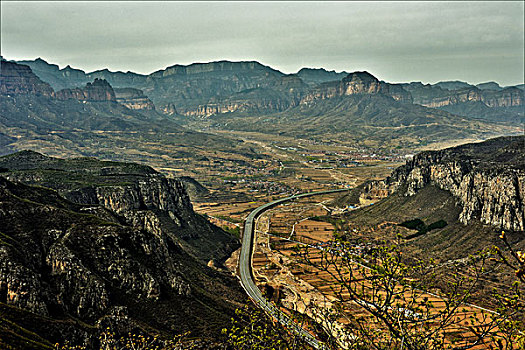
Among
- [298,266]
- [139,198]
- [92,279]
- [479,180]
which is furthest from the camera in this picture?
[139,198]

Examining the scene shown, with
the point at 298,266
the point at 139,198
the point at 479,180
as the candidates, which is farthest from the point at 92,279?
the point at 479,180

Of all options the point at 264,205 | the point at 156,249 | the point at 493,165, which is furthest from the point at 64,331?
the point at 264,205

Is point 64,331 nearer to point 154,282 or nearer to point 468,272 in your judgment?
point 154,282

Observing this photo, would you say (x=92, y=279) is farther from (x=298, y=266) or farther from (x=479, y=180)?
(x=479, y=180)

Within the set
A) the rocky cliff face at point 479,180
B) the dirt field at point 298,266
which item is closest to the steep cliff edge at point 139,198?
the dirt field at point 298,266

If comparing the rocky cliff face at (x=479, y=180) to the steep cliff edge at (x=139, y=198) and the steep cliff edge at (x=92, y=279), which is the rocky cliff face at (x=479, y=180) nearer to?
the steep cliff edge at (x=92, y=279)

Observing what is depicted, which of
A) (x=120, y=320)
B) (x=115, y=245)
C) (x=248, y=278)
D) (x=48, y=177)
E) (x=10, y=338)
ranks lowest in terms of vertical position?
(x=248, y=278)

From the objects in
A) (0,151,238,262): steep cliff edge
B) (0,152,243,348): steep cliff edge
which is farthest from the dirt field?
(0,151,238,262): steep cliff edge

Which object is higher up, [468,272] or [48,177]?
[48,177]
